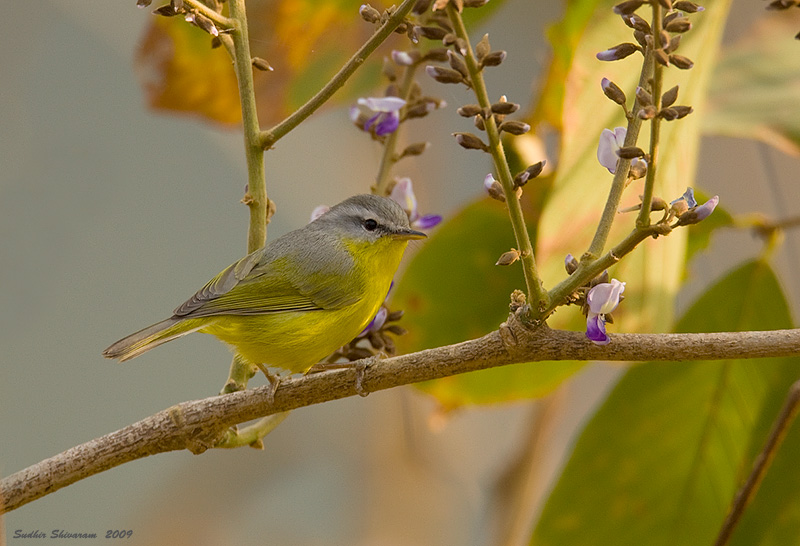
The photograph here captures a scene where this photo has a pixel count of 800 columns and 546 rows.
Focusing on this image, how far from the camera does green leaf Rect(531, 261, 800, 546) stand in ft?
5.17

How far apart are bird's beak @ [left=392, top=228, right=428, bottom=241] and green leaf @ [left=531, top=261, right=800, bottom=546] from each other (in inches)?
20.4

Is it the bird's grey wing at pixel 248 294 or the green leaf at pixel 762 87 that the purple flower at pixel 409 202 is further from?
the green leaf at pixel 762 87

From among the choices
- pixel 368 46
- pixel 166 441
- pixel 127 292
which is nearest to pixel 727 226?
pixel 368 46

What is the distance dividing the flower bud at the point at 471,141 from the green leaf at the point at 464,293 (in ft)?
3.00

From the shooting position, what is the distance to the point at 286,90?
5.28ft

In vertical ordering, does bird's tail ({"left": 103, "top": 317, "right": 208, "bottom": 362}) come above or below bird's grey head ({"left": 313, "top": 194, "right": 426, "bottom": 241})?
below

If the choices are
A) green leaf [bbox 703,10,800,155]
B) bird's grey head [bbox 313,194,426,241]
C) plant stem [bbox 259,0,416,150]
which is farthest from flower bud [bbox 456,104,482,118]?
green leaf [bbox 703,10,800,155]

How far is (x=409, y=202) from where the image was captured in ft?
4.41

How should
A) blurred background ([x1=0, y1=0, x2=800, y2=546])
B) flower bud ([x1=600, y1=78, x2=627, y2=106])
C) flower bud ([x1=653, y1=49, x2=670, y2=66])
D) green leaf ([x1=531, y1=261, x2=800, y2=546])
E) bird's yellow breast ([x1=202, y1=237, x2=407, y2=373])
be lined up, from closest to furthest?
1. flower bud ([x1=653, y1=49, x2=670, y2=66])
2. flower bud ([x1=600, y1=78, x2=627, y2=106])
3. bird's yellow breast ([x1=202, y1=237, x2=407, y2=373])
4. green leaf ([x1=531, y1=261, x2=800, y2=546])
5. blurred background ([x1=0, y1=0, x2=800, y2=546])

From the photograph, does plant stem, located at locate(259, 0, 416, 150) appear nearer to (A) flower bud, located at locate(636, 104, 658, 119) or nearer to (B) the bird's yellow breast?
(A) flower bud, located at locate(636, 104, 658, 119)

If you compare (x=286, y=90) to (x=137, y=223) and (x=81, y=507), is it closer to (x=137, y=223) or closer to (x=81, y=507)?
(x=137, y=223)

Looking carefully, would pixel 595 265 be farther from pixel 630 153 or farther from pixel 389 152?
pixel 389 152

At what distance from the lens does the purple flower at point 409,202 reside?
4.29 ft

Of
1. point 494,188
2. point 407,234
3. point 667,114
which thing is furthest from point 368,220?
point 667,114
